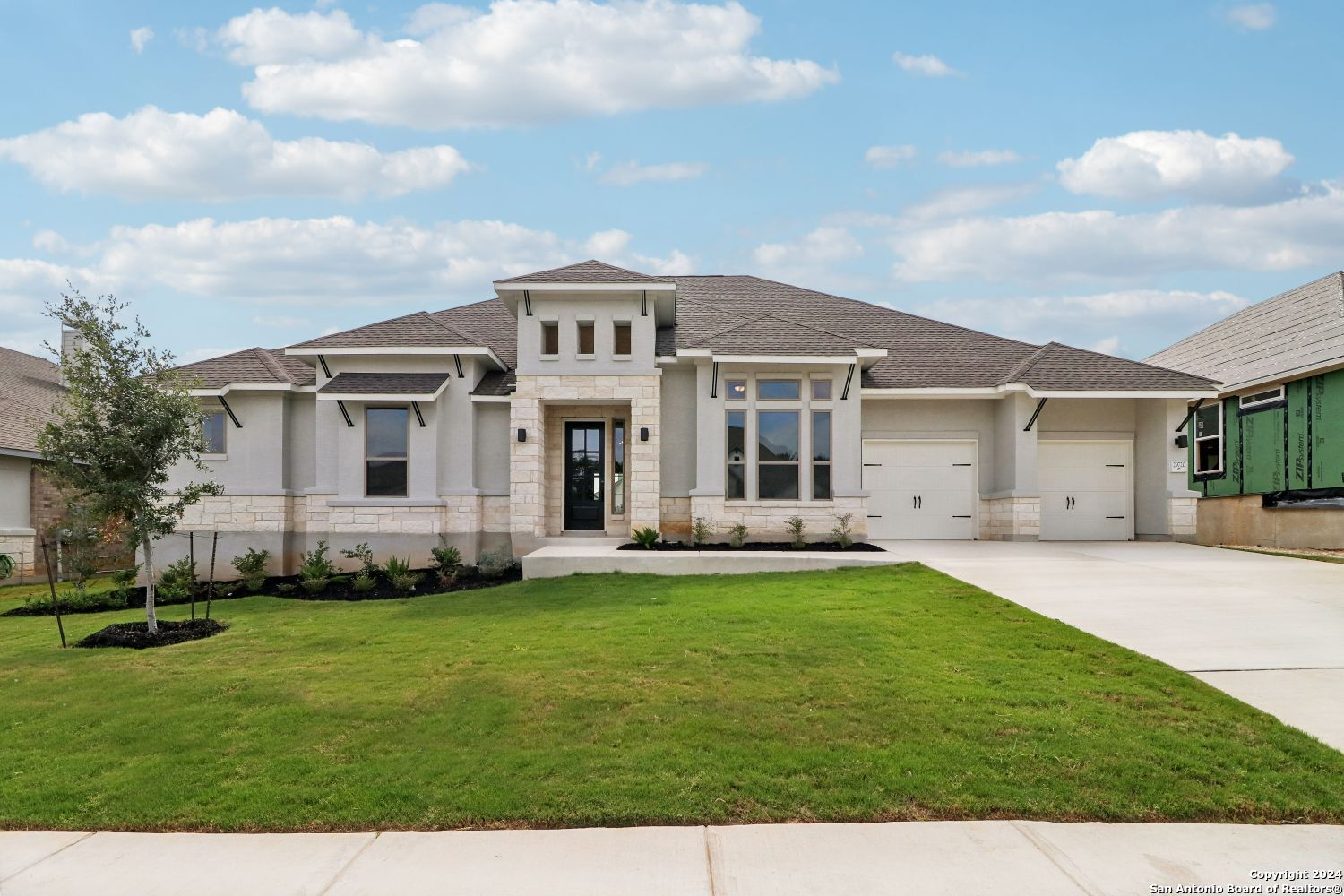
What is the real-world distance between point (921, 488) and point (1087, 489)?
3.54m

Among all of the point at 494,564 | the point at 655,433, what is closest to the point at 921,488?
the point at 655,433

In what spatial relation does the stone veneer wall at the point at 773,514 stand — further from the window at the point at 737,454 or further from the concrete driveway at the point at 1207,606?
the concrete driveway at the point at 1207,606

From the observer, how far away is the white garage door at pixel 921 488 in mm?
17625

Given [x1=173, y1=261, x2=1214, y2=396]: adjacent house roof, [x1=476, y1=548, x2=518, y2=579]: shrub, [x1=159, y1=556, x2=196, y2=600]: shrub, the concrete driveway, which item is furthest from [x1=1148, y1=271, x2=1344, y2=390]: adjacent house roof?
[x1=159, y1=556, x2=196, y2=600]: shrub

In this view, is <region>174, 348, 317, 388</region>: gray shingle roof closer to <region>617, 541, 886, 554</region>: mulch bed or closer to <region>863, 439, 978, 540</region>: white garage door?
<region>617, 541, 886, 554</region>: mulch bed

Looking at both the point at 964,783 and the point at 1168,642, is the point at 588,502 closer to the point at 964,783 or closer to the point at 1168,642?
the point at 1168,642

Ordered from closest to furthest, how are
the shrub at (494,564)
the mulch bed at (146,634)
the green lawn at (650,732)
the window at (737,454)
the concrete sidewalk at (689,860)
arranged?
the concrete sidewalk at (689,860), the green lawn at (650,732), the mulch bed at (146,634), the shrub at (494,564), the window at (737,454)

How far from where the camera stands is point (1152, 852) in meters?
4.17

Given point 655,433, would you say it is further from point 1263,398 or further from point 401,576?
point 1263,398

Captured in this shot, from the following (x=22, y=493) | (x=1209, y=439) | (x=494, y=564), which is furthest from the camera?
(x=1209, y=439)

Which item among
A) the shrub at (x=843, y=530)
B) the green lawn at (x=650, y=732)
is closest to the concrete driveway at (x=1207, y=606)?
the green lawn at (x=650, y=732)

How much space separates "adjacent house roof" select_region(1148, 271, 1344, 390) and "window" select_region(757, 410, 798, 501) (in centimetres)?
1126

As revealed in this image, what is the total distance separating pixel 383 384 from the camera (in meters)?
16.2

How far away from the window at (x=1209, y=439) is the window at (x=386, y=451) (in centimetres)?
1944
